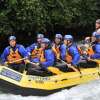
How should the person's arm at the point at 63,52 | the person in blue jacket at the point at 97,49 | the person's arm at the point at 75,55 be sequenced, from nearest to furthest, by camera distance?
1. the person's arm at the point at 75,55
2. the person's arm at the point at 63,52
3. the person in blue jacket at the point at 97,49

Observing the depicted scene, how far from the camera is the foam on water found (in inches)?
476

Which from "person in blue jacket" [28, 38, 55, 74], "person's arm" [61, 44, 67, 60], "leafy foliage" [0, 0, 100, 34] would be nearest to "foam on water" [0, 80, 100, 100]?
"person in blue jacket" [28, 38, 55, 74]

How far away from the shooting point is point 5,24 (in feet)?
55.0

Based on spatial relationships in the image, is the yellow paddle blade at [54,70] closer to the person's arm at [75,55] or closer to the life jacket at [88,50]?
the person's arm at [75,55]

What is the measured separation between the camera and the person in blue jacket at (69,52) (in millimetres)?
13195

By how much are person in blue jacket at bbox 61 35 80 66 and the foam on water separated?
0.66 meters

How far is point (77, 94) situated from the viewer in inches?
501

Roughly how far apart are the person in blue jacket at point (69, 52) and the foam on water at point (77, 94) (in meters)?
0.66

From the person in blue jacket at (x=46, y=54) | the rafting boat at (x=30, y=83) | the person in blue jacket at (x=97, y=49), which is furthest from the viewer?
the person in blue jacket at (x=97, y=49)

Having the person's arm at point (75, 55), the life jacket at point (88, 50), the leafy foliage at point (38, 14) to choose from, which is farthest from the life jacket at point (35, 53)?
the leafy foliage at point (38, 14)

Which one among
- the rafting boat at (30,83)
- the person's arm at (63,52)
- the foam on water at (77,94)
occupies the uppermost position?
the person's arm at (63,52)

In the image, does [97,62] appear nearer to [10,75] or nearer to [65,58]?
[65,58]

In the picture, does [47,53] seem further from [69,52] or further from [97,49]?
[97,49]

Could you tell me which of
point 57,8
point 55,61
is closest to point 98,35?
point 55,61
